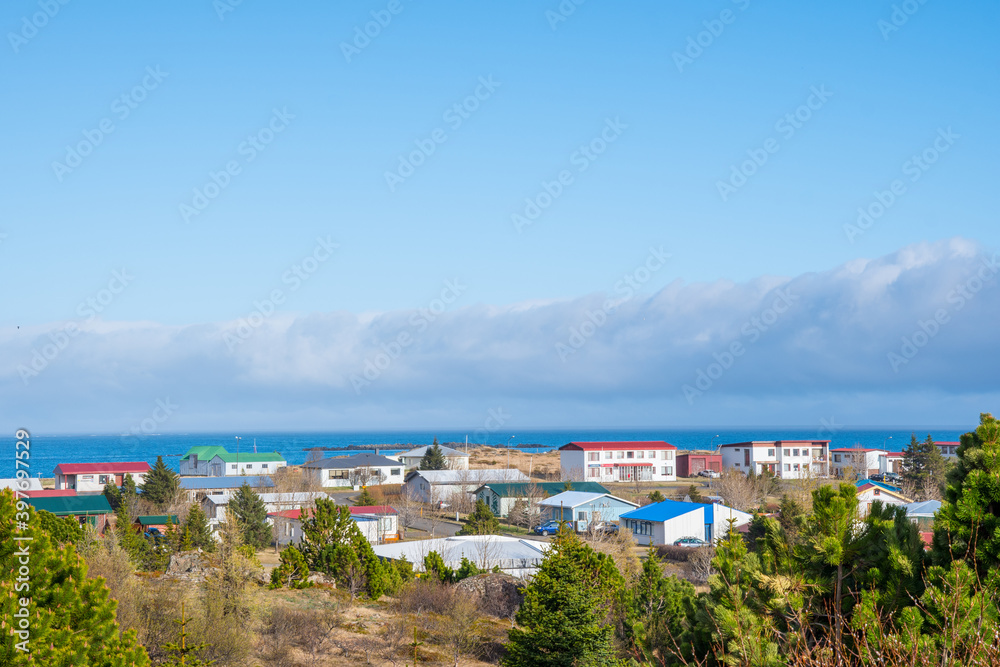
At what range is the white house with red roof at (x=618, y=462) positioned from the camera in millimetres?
94500

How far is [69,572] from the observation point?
41.6 feet

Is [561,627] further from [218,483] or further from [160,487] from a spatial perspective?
[218,483]

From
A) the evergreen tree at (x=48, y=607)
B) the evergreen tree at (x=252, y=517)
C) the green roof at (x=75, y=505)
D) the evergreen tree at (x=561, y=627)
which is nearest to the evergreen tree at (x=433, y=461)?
the evergreen tree at (x=252, y=517)

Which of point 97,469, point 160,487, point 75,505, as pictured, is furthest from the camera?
point 97,469

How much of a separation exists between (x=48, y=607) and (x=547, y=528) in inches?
1965

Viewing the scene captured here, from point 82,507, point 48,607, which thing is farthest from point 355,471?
point 48,607

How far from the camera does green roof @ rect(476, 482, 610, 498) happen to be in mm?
68438

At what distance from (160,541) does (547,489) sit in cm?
3428

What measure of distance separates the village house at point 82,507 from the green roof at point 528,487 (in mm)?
29337

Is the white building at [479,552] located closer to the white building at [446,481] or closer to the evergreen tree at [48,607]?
the evergreen tree at [48,607]

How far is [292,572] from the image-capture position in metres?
34.3

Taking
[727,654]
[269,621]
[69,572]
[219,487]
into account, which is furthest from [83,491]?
[727,654]

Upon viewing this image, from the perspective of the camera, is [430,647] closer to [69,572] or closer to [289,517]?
[69,572]

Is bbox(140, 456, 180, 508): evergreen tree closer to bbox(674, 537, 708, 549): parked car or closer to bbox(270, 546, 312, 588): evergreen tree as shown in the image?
bbox(270, 546, 312, 588): evergreen tree
